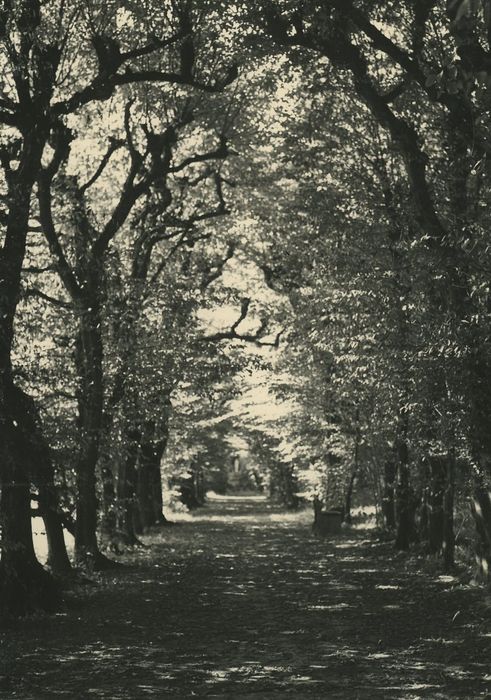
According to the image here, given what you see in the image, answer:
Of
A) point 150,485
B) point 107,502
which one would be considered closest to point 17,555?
point 107,502

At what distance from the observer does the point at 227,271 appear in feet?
109

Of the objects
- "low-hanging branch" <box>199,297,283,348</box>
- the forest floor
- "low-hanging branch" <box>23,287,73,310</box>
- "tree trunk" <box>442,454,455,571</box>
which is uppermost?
"low-hanging branch" <box>199,297,283,348</box>

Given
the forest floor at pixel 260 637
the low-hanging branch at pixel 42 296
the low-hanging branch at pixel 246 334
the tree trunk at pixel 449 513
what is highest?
the low-hanging branch at pixel 246 334

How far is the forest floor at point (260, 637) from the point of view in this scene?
27.8ft

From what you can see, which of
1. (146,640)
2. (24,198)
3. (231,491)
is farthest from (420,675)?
(231,491)

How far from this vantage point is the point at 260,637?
1112cm

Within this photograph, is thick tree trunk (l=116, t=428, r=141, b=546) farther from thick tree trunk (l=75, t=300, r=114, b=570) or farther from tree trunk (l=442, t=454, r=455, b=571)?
tree trunk (l=442, t=454, r=455, b=571)

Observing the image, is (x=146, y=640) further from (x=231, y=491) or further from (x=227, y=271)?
(x=231, y=491)

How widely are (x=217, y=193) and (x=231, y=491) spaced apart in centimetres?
12012

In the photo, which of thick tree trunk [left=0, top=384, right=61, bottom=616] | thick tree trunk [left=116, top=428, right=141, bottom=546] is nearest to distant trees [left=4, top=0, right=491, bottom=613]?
thick tree trunk [left=0, top=384, right=61, bottom=616]

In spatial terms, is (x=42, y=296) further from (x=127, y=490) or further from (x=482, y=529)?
(x=127, y=490)

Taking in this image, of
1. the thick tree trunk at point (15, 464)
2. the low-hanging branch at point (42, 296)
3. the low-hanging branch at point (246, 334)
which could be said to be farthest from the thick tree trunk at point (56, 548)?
the low-hanging branch at point (246, 334)

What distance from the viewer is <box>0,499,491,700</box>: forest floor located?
848cm

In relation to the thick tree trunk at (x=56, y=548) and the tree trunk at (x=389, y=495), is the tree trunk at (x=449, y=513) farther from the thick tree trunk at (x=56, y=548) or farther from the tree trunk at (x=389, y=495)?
the thick tree trunk at (x=56, y=548)
